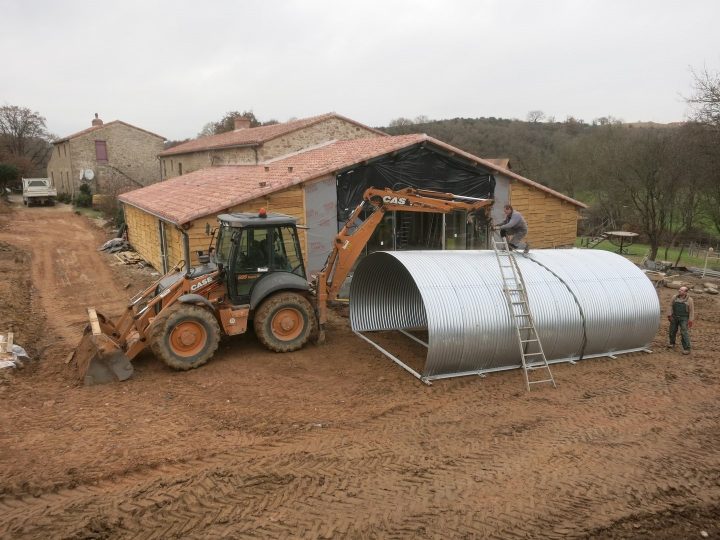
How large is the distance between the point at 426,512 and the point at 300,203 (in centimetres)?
1056

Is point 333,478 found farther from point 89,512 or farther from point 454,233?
point 454,233

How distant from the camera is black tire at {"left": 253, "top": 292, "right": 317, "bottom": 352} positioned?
1017cm

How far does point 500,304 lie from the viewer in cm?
963

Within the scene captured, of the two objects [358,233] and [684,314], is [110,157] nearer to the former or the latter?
[358,233]

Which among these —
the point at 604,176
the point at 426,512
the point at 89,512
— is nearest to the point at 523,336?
the point at 426,512

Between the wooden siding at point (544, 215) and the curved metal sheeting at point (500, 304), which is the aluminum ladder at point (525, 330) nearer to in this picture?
the curved metal sheeting at point (500, 304)

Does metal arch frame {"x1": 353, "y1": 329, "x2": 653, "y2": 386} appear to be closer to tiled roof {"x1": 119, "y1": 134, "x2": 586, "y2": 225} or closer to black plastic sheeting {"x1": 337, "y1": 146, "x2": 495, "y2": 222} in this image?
tiled roof {"x1": 119, "y1": 134, "x2": 586, "y2": 225}

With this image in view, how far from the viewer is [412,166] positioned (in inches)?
648

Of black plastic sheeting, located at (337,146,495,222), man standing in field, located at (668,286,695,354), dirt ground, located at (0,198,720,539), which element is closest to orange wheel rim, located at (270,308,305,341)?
dirt ground, located at (0,198,720,539)

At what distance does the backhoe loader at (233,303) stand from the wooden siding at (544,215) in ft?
23.6

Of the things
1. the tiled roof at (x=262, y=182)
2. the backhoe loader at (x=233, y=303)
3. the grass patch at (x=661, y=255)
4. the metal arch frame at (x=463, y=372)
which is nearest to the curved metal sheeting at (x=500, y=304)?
Result: the metal arch frame at (x=463, y=372)

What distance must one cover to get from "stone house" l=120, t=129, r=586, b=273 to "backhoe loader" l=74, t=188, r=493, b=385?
3.57 m

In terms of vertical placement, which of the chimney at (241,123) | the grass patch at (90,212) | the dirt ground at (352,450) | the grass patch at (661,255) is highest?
the chimney at (241,123)

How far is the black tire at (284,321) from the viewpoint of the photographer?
1017cm
